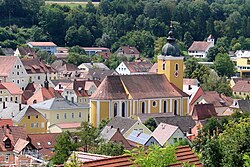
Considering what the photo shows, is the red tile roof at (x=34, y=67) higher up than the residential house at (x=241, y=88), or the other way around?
the red tile roof at (x=34, y=67)

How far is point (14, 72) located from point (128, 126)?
947 inches

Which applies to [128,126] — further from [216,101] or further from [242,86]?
[242,86]

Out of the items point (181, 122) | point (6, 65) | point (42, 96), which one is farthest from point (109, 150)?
point (6, 65)

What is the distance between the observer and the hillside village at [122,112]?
12867mm

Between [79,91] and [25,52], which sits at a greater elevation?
[79,91]

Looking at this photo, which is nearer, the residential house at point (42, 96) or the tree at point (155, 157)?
the tree at point (155, 157)

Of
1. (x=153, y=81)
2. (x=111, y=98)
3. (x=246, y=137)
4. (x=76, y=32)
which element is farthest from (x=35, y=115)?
(x=76, y=32)

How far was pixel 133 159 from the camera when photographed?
10.7m

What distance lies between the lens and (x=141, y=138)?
35.1 metres

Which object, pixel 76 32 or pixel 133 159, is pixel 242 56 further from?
pixel 133 159

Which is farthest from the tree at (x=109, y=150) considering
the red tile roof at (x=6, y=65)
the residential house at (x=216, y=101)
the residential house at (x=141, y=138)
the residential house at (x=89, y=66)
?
the residential house at (x=89, y=66)

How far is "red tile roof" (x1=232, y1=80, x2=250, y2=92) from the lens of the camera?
60481mm

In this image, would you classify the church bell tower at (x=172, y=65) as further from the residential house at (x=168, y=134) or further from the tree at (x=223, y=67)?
the tree at (x=223, y=67)

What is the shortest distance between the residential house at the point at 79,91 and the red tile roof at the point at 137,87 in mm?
7314
